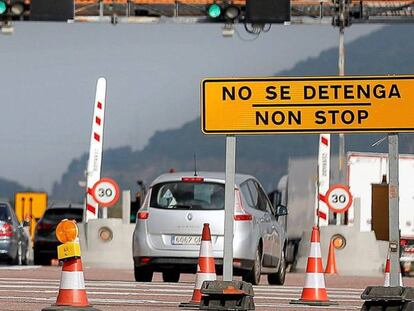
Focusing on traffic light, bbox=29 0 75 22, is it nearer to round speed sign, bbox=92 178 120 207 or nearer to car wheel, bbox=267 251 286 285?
round speed sign, bbox=92 178 120 207

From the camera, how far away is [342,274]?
3403 cm

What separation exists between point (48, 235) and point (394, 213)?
25.8 m

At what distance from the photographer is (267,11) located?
3647cm

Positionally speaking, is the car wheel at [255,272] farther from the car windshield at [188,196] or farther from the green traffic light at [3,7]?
the green traffic light at [3,7]

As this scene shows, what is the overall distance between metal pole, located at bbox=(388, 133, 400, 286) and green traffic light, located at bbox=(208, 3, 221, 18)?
22851 mm

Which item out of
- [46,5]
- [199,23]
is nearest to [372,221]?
[199,23]

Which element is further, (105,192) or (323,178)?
(323,178)

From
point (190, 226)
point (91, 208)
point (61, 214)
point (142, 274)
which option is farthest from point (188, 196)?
point (61, 214)

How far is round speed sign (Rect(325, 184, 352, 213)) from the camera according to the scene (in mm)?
36250

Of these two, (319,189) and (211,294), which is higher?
(319,189)

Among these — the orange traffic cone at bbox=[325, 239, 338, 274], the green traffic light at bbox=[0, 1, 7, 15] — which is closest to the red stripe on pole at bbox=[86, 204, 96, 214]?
the green traffic light at bbox=[0, 1, 7, 15]

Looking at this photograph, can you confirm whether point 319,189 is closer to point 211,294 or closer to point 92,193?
point 92,193

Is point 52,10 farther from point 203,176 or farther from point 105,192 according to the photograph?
point 203,176

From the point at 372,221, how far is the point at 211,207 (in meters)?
16.8
